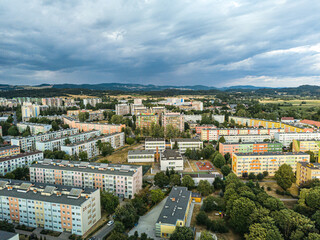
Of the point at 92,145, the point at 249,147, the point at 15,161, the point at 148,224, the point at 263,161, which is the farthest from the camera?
the point at 92,145

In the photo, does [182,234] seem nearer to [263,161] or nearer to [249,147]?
[263,161]

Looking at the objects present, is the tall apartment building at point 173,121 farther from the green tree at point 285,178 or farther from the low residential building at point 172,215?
the low residential building at point 172,215

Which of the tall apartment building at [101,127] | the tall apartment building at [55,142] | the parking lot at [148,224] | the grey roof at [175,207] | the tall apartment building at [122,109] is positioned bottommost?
the parking lot at [148,224]

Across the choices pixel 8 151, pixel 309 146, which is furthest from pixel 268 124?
pixel 8 151

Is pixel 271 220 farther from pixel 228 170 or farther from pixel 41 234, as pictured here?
pixel 41 234

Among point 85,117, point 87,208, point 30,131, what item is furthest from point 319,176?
point 85,117

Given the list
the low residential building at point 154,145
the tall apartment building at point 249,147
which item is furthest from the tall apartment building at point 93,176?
the tall apartment building at point 249,147

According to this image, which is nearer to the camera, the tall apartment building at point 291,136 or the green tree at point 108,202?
the green tree at point 108,202
